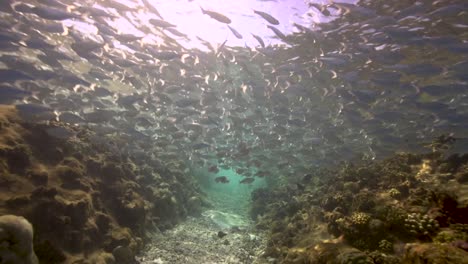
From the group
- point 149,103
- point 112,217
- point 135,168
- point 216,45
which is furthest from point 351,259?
point 216,45

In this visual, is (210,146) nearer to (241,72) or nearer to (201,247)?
(201,247)

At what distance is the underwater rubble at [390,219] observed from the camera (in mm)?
5570

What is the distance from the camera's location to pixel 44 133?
33.8ft

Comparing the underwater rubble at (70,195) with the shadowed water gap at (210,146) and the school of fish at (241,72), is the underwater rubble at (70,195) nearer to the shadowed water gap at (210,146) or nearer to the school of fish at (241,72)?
the shadowed water gap at (210,146)

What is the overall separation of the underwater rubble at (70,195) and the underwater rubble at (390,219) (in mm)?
5467

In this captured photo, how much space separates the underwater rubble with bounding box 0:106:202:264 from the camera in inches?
311

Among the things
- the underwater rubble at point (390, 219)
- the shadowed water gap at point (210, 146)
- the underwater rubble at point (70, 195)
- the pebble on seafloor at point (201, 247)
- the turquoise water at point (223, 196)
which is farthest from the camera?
the turquoise water at point (223, 196)

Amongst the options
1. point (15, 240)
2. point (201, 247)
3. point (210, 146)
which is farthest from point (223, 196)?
point (15, 240)

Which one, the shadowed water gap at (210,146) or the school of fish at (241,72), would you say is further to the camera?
the school of fish at (241,72)

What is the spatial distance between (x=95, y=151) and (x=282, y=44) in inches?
520

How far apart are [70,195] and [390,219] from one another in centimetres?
889

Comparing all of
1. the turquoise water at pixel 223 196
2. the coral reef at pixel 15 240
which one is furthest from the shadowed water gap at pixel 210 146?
the turquoise water at pixel 223 196

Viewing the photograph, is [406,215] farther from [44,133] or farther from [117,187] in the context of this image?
[44,133]

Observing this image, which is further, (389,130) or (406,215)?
(389,130)
